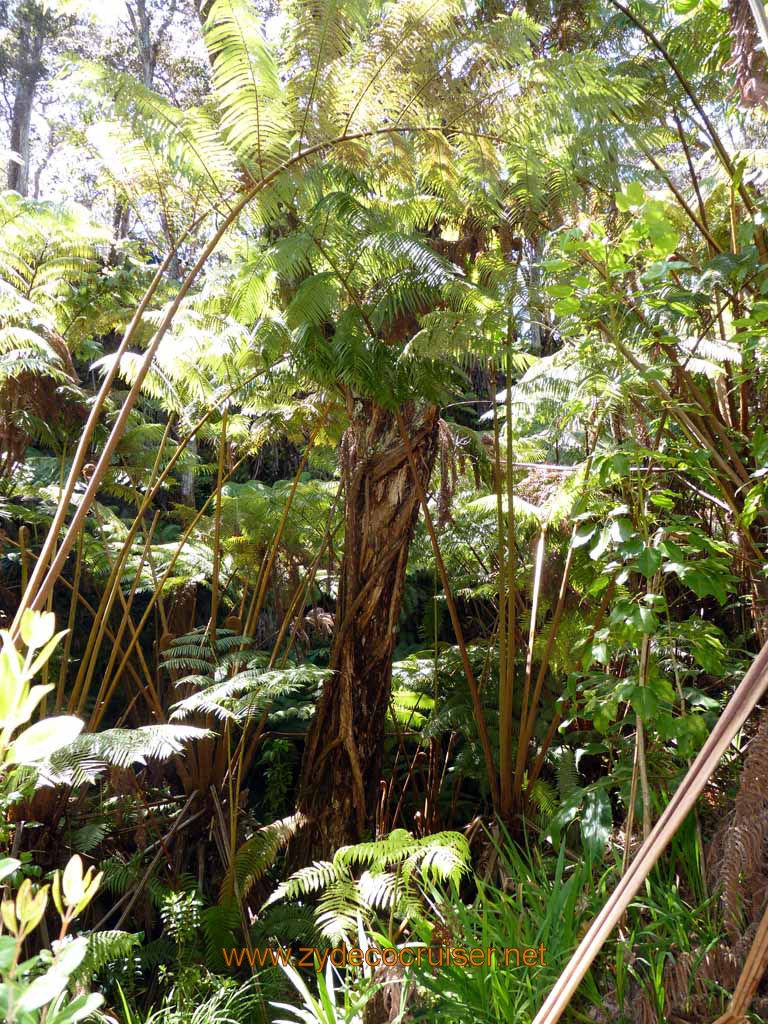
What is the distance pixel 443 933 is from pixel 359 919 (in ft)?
0.78

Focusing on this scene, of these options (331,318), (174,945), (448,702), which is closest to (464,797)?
(448,702)

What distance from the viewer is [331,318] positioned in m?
2.99

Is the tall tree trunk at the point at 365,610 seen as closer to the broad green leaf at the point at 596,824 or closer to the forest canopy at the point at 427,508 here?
the forest canopy at the point at 427,508

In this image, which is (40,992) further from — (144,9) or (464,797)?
(144,9)

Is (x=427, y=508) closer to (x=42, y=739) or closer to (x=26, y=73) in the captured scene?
(x=42, y=739)

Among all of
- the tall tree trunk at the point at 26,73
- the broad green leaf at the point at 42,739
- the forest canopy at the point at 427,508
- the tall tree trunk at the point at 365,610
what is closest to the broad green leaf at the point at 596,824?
the forest canopy at the point at 427,508

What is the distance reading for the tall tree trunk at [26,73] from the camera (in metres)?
11.3

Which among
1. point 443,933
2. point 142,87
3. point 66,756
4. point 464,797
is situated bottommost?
point 464,797

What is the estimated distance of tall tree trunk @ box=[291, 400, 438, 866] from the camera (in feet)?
10.2

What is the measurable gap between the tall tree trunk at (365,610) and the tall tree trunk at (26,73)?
1076 cm

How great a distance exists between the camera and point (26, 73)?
11766 mm

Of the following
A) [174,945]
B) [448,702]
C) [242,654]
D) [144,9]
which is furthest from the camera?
[144,9]

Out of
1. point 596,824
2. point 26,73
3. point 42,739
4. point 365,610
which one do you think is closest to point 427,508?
point 365,610

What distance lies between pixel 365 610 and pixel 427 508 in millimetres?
548
